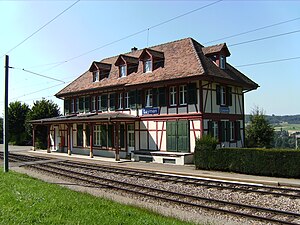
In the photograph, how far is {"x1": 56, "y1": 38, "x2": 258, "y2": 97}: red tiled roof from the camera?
73.6 feet

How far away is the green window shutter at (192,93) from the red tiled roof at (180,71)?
0.92 metres

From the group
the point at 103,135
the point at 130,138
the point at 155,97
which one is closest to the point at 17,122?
the point at 103,135

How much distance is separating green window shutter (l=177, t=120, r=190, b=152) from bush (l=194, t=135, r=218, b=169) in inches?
116

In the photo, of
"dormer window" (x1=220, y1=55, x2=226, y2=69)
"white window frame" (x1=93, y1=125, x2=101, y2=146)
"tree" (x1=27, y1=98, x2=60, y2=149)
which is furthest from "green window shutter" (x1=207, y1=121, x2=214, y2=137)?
"tree" (x1=27, y1=98, x2=60, y2=149)

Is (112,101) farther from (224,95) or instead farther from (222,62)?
(222,62)

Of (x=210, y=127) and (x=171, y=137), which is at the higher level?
(x=210, y=127)

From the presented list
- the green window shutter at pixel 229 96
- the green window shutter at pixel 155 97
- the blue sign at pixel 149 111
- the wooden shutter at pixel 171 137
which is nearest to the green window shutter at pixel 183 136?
the wooden shutter at pixel 171 137

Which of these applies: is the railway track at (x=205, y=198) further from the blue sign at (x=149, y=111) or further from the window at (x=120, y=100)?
the window at (x=120, y=100)

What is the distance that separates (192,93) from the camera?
2236 cm

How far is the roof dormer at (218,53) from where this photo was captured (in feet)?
80.9

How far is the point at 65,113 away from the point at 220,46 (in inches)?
772

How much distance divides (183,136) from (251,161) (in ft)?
21.4

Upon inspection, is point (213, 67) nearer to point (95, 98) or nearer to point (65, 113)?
point (95, 98)

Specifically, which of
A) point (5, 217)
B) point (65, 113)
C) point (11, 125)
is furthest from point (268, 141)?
point (11, 125)
